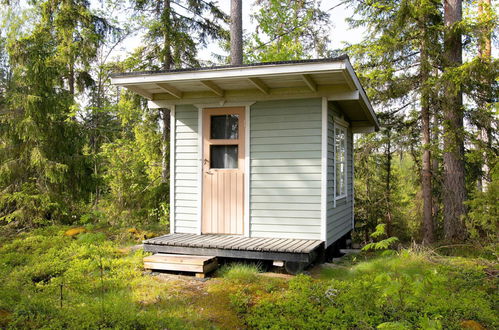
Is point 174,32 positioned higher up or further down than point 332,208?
higher up

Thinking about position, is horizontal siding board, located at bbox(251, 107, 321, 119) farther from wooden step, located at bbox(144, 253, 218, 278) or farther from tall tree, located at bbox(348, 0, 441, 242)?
tall tree, located at bbox(348, 0, 441, 242)

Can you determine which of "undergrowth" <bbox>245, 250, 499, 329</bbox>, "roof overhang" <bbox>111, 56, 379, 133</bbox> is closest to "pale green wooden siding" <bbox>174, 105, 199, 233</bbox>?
"roof overhang" <bbox>111, 56, 379, 133</bbox>

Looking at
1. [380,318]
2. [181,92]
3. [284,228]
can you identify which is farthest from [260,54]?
[380,318]

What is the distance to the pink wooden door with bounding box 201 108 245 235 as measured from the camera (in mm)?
6457

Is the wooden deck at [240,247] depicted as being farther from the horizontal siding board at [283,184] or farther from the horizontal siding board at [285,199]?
the horizontal siding board at [283,184]

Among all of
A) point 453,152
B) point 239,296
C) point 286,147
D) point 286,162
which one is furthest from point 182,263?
point 453,152

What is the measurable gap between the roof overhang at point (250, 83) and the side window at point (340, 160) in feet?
2.47

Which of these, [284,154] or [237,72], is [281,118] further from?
[237,72]

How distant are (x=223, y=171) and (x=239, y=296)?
8.41 ft

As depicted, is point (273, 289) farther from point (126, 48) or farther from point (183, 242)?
point (126, 48)

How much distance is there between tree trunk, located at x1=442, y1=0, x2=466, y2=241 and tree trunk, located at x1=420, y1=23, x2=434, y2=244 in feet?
1.19

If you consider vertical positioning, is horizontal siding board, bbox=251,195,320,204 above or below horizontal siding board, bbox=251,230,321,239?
above

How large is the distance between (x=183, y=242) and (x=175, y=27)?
8.44 meters

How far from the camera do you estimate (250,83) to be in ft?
19.9
